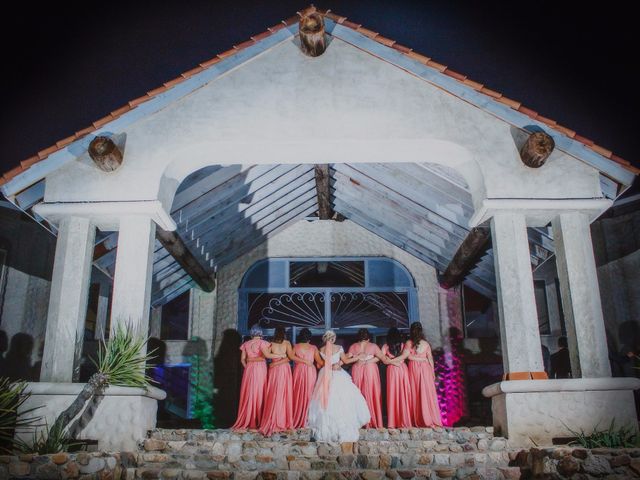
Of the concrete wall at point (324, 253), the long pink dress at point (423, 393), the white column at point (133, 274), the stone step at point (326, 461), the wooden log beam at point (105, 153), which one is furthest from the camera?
the concrete wall at point (324, 253)

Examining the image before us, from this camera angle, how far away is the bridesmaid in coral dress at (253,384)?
9547 millimetres

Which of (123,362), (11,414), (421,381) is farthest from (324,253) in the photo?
(11,414)

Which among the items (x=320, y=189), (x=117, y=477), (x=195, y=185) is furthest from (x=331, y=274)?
(x=117, y=477)

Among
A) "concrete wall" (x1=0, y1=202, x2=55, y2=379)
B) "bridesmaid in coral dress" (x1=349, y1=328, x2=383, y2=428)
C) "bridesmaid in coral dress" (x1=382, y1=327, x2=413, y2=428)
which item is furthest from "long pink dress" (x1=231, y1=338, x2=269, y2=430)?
"concrete wall" (x1=0, y1=202, x2=55, y2=379)

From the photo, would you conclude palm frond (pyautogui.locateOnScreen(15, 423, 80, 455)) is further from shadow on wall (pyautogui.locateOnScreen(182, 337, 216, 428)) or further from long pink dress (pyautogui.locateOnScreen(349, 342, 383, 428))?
shadow on wall (pyautogui.locateOnScreen(182, 337, 216, 428))

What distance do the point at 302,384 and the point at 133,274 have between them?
352cm

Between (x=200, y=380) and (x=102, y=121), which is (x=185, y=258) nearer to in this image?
(x=200, y=380)

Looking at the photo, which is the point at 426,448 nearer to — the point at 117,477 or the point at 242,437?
the point at 242,437

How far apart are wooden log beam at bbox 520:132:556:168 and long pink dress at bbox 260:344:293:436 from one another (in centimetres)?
488

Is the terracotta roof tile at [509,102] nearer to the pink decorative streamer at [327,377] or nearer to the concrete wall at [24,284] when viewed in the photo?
the pink decorative streamer at [327,377]

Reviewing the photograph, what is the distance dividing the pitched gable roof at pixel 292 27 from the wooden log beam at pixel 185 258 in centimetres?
206

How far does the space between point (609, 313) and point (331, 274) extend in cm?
617

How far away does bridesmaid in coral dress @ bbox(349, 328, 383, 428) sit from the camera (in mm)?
9961

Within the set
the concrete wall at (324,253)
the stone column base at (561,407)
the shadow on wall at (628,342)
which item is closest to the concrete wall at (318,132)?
the stone column base at (561,407)
